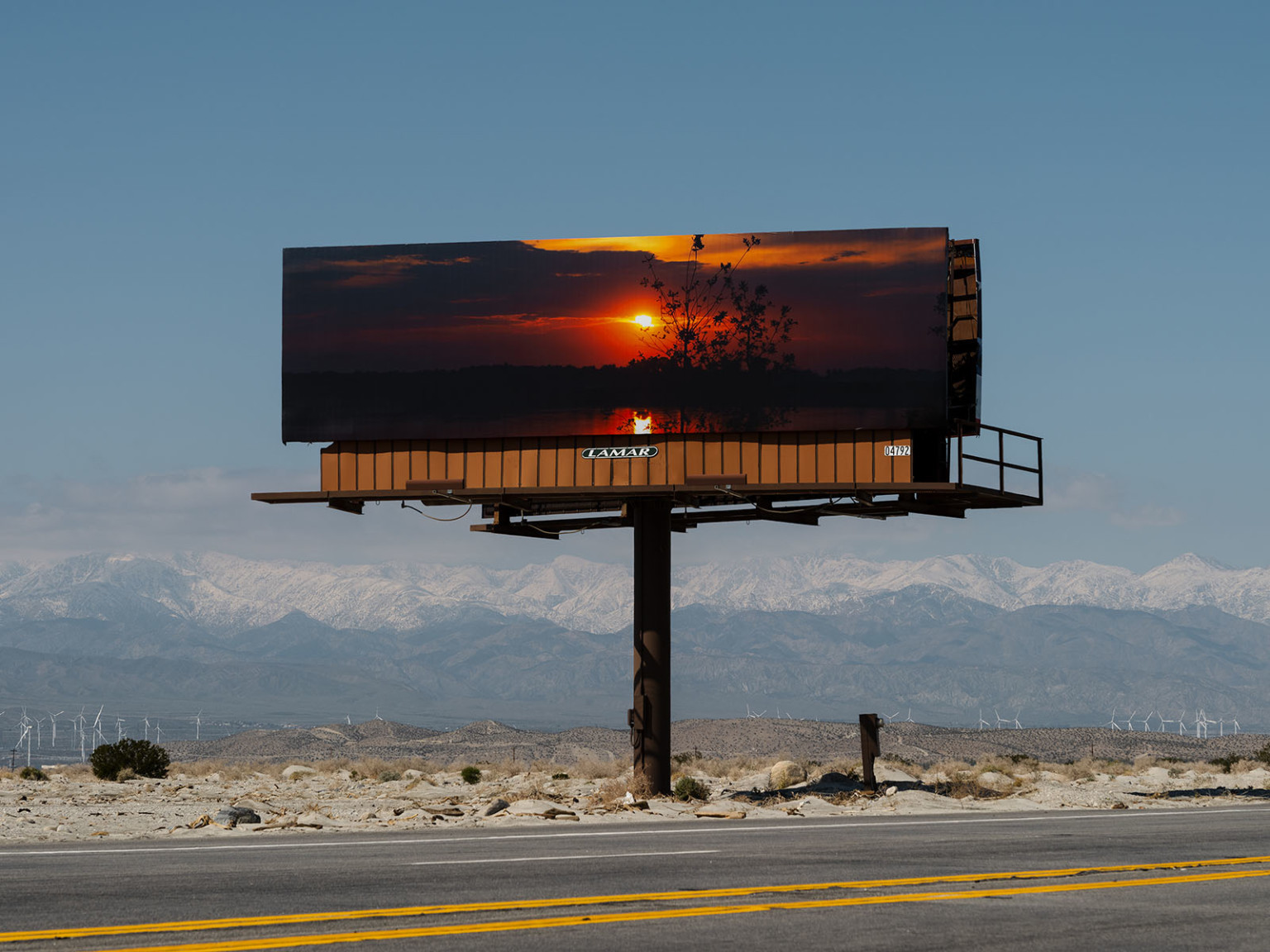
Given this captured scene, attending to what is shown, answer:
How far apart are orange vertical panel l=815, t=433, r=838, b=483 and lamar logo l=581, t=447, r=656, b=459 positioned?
126 inches

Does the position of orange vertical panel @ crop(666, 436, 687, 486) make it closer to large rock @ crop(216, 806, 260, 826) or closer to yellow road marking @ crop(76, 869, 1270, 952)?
large rock @ crop(216, 806, 260, 826)

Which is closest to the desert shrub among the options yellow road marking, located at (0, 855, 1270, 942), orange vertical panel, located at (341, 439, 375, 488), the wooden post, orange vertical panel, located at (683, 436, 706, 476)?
the wooden post

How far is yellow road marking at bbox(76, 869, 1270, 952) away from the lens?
12.2 m

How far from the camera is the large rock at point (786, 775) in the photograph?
37.1 metres

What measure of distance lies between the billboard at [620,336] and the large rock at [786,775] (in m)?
10.7

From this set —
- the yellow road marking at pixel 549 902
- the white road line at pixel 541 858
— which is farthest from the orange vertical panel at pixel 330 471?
the yellow road marking at pixel 549 902

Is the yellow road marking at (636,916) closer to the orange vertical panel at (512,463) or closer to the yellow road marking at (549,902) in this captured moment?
the yellow road marking at (549,902)

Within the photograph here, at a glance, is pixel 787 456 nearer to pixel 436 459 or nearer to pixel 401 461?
pixel 436 459

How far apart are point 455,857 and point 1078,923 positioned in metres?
8.52

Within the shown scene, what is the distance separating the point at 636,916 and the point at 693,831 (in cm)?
1083

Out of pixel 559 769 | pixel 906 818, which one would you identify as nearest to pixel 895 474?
pixel 906 818

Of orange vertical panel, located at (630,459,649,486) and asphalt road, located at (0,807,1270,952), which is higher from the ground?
orange vertical panel, located at (630,459,649,486)

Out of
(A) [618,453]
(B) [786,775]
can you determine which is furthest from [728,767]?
(A) [618,453]

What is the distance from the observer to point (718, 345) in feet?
101
